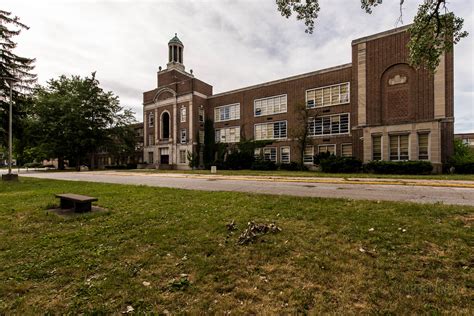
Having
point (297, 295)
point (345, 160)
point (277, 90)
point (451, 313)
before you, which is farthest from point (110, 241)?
point (277, 90)

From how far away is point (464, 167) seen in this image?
1998cm

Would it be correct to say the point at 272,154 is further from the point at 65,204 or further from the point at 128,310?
the point at 128,310

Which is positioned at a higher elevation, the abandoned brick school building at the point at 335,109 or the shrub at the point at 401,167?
the abandoned brick school building at the point at 335,109

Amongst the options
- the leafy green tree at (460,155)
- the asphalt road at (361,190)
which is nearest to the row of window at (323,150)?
the leafy green tree at (460,155)

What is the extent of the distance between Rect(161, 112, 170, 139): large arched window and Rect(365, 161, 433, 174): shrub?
111 feet

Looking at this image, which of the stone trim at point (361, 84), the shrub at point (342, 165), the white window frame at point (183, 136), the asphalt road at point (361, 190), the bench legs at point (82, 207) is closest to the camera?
the bench legs at point (82, 207)

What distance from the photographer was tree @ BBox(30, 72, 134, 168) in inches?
1527

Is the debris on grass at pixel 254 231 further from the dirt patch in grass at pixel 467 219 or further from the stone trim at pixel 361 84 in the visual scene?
the stone trim at pixel 361 84

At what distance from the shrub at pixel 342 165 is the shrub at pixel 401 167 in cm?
114

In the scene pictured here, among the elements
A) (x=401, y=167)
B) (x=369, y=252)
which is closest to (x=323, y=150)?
(x=401, y=167)

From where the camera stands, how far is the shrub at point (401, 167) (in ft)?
65.6

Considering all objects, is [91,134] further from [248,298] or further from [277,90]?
[248,298]

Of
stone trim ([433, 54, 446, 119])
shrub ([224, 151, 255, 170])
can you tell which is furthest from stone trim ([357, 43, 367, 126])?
shrub ([224, 151, 255, 170])

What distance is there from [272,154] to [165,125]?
72.6ft
